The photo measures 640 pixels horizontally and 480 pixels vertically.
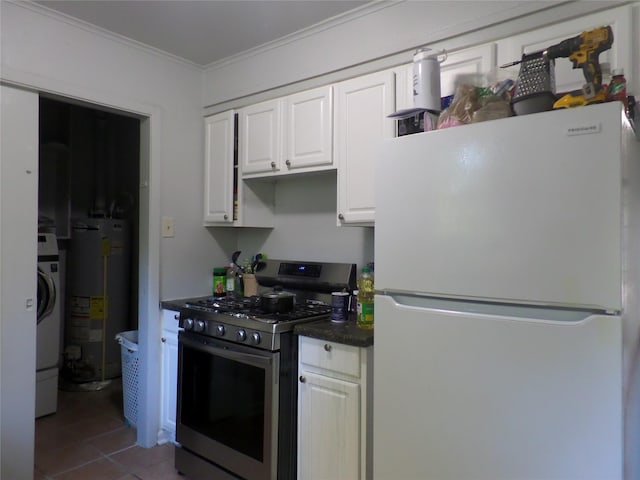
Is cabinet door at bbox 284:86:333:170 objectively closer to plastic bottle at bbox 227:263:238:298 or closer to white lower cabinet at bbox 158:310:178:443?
plastic bottle at bbox 227:263:238:298

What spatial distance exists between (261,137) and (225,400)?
149 centimetres

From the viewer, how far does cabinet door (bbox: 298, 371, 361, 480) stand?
1.74 m

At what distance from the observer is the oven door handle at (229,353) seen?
75.3 inches

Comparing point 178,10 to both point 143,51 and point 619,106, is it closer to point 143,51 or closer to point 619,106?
point 143,51

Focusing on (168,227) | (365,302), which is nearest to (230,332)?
(365,302)

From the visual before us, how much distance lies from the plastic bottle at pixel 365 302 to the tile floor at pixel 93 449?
53.7 inches

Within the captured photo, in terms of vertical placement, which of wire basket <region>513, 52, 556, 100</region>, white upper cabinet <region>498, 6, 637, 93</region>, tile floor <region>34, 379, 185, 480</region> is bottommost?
tile floor <region>34, 379, 185, 480</region>

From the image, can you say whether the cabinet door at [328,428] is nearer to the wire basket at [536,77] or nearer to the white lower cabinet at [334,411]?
the white lower cabinet at [334,411]

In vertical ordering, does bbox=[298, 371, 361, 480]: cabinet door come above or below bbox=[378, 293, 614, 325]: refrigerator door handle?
below

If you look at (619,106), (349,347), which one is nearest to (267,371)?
(349,347)

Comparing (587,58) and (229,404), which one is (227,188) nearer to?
(229,404)

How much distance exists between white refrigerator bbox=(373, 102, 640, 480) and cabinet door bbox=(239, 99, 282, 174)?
1.09 meters

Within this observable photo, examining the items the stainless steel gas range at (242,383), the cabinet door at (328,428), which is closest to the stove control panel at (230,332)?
the stainless steel gas range at (242,383)

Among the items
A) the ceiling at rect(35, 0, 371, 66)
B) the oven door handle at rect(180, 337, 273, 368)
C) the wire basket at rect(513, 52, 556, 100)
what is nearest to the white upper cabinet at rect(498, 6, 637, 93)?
the wire basket at rect(513, 52, 556, 100)
